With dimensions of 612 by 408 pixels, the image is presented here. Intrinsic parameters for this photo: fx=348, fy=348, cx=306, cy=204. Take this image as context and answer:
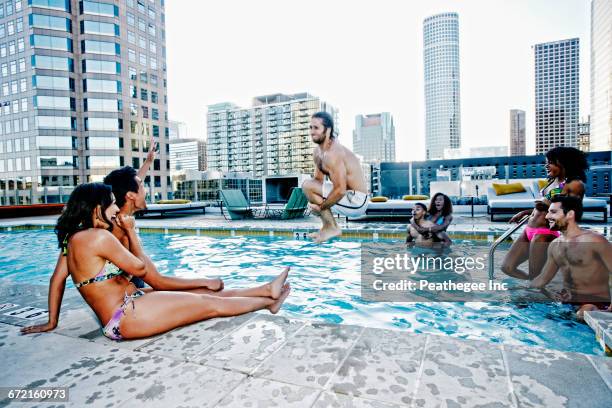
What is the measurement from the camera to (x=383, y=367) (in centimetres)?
182

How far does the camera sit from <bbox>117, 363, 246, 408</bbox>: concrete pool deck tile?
156 centimetres

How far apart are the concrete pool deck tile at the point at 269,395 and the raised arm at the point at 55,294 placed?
5.07ft

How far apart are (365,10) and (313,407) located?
9168mm

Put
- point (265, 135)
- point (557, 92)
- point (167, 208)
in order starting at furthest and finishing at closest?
point (557, 92) → point (265, 135) → point (167, 208)

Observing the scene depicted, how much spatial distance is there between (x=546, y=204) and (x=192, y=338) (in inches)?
154

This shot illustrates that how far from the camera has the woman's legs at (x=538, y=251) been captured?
4.15 meters

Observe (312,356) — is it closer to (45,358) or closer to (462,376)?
(462,376)

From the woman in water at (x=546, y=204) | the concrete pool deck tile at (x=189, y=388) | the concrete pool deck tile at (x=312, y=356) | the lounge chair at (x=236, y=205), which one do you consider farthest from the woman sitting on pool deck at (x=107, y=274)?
the lounge chair at (x=236, y=205)

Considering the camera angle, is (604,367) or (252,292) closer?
(604,367)

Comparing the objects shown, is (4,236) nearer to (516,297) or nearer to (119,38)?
(516,297)

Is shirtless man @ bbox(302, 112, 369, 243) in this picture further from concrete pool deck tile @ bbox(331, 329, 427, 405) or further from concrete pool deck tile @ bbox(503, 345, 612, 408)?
concrete pool deck tile @ bbox(503, 345, 612, 408)

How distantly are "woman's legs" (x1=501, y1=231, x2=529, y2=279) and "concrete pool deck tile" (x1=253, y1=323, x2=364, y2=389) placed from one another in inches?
124

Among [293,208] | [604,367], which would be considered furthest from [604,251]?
[293,208]

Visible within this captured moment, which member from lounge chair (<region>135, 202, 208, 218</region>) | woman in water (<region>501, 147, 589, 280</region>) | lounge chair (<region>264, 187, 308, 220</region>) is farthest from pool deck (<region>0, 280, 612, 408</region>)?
lounge chair (<region>135, 202, 208, 218</region>)
